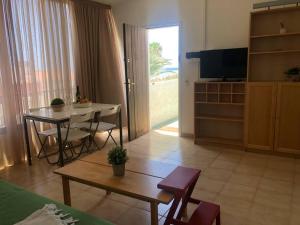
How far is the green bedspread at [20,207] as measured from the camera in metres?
1.41

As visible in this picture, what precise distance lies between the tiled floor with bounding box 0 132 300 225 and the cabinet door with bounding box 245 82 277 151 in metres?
0.21

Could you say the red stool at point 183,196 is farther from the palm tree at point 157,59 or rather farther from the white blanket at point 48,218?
the palm tree at point 157,59

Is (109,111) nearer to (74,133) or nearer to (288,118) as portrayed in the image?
(74,133)

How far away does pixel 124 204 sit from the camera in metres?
2.57

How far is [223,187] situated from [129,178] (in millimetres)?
1325

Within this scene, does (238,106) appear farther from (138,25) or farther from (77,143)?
(77,143)

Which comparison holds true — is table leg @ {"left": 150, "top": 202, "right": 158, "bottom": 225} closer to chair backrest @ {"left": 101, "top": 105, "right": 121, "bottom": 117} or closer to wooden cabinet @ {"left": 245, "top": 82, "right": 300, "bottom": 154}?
chair backrest @ {"left": 101, "top": 105, "right": 121, "bottom": 117}

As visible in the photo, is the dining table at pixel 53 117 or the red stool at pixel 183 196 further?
the dining table at pixel 53 117

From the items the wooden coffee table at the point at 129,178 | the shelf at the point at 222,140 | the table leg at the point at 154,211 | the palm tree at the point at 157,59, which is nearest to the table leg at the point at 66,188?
the wooden coffee table at the point at 129,178

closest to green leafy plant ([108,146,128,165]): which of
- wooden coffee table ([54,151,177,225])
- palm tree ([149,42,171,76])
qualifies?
wooden coffee table ([54,151,177,225])

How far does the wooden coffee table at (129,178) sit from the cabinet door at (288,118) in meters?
2.20

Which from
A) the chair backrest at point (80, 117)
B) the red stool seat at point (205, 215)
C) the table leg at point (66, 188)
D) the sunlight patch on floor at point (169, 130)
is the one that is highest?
the chair backrest at point (80, 117)

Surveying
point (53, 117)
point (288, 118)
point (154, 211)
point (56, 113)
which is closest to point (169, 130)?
point (288, 118)

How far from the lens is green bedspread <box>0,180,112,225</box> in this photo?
4.64 ft
